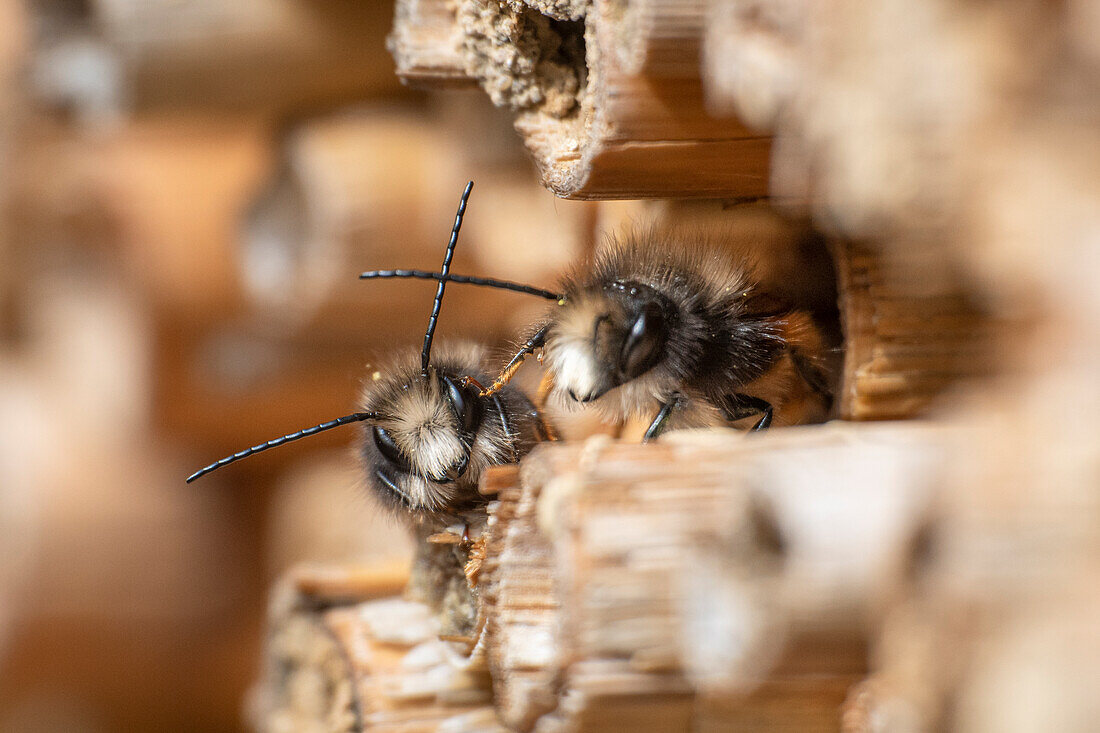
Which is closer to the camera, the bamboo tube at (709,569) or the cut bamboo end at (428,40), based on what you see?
the bamboo tube at (709,569)

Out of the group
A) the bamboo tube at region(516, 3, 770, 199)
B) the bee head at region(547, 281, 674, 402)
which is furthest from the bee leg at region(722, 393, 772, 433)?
the bamboo tube at region(516, 3, 770, 199)

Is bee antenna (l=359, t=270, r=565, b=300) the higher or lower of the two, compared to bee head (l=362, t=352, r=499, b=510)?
higher

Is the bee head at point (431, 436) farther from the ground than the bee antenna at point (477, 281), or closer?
closer

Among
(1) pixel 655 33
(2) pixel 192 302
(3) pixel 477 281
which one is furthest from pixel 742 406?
(2) pixel 192 302

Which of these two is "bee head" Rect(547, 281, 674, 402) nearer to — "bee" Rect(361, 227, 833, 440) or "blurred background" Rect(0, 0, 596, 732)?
"bee" Rect(361, 227, 833, 440)

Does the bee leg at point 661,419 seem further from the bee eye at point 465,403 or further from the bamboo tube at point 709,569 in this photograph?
the bamboo tube at point 709,569

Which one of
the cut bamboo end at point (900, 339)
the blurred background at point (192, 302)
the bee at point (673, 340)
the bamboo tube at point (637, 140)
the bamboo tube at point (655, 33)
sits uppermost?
the bamboo tube at point (655, 33)

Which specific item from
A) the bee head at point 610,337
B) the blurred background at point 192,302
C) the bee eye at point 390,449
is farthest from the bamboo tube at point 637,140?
the blurred background at point 192,302
